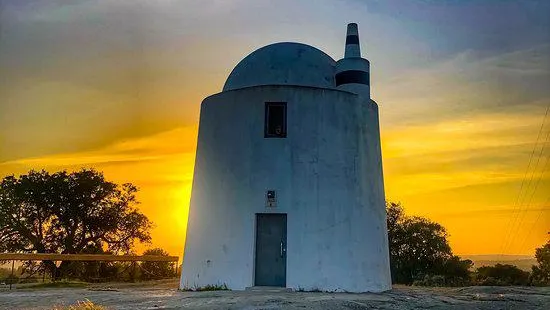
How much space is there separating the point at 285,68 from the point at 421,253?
17097mm

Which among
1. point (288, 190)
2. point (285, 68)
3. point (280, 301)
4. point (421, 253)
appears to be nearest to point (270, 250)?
point (288, 190)

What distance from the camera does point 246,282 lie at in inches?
608

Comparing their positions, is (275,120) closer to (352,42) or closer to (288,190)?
(288,190)

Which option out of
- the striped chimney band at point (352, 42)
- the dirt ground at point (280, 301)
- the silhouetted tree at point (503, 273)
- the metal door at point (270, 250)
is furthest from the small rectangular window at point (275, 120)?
the silhouetted tree at point (503, 273)

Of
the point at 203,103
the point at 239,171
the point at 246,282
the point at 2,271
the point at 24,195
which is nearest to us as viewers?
the point at 246,282

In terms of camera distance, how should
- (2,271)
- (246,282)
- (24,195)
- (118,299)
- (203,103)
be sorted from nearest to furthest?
1. (118,299)
2. (246,282)
3. (203,103)
4. (2,271)
5. (24,195)

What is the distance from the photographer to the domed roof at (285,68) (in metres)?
18.0

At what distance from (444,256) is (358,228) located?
15891 mm

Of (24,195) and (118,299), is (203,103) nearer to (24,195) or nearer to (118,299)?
(118,299)

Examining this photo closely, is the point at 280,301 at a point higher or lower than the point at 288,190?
lower

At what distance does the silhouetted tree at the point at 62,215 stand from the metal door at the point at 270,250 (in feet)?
54.2

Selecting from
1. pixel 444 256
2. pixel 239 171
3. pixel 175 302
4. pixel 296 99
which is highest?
pixel 296 99

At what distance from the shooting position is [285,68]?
715 inches

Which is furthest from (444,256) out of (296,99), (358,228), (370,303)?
(370,303)
